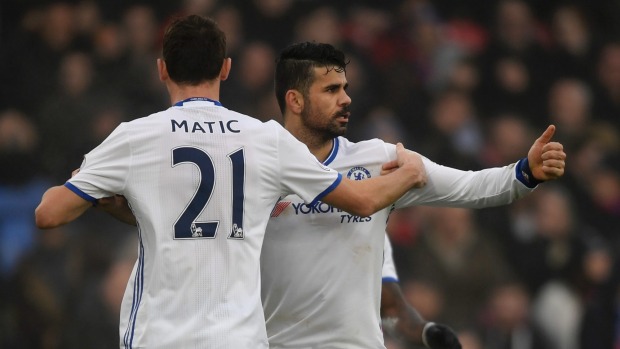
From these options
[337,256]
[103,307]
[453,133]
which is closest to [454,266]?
[453,133]

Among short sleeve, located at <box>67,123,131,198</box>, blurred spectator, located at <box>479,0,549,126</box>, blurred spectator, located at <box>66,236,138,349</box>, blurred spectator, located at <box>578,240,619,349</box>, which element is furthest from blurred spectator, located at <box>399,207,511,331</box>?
short sleeve, located at <box>67,123,131,198</box>

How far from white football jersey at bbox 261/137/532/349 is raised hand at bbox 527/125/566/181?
18cm

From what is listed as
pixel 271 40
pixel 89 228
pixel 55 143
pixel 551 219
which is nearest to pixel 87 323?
pixel 89 228

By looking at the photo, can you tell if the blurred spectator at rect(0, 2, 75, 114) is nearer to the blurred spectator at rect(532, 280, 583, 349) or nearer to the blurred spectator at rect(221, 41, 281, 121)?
the blurred spectator at rect(221, 41, 281, 121)

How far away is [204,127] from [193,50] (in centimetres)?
29

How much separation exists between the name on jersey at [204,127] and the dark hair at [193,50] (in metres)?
0.17

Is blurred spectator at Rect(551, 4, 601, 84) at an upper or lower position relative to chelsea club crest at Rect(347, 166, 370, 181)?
upper

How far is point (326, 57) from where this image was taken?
4906mm

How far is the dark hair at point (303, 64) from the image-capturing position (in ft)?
16.1

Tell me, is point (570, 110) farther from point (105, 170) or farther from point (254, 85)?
point (105, 170)

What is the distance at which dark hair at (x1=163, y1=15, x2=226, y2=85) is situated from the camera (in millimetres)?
3967

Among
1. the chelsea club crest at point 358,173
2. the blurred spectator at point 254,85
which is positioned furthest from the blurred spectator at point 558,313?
the chelsea club crest at point 358,173

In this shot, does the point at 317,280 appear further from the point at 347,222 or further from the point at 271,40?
the point at 271,40

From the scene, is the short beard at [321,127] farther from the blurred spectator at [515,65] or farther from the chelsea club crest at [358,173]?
the blurred spectator at [515,65]
